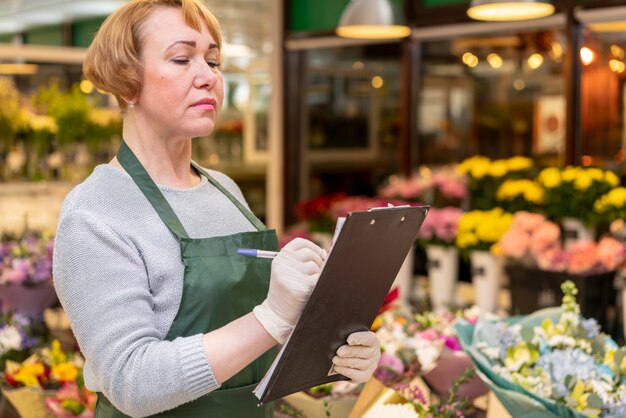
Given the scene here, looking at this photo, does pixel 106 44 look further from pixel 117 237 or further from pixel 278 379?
pixel 278 379

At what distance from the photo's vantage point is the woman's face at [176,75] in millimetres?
1649

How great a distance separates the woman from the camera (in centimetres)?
146

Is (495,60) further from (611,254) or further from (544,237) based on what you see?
(611,254)

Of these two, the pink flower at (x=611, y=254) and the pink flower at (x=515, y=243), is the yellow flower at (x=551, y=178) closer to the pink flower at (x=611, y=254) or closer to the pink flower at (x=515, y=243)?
the pink flower at (x=515, y=243)

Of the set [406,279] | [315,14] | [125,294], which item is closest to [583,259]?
[406,279]

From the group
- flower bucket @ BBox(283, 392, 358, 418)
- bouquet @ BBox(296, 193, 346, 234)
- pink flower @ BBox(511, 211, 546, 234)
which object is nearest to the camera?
flower bucket @ BBox(283, 392, 358, 418)

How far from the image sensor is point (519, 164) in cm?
486

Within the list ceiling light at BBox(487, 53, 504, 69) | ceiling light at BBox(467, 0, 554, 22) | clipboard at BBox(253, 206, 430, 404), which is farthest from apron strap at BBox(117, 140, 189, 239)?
ceiling light at BBox(487, 53, 504, 69)

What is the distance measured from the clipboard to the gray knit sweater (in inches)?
5.6

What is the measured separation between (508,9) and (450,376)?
6.93 feet

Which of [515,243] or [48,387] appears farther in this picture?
[515,243]

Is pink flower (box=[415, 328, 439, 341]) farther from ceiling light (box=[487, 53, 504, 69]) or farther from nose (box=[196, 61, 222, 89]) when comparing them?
ceiling light (box=[487, 53, 504, 69])

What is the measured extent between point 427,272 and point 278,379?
376 centimetres

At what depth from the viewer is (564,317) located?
7.18 feet
